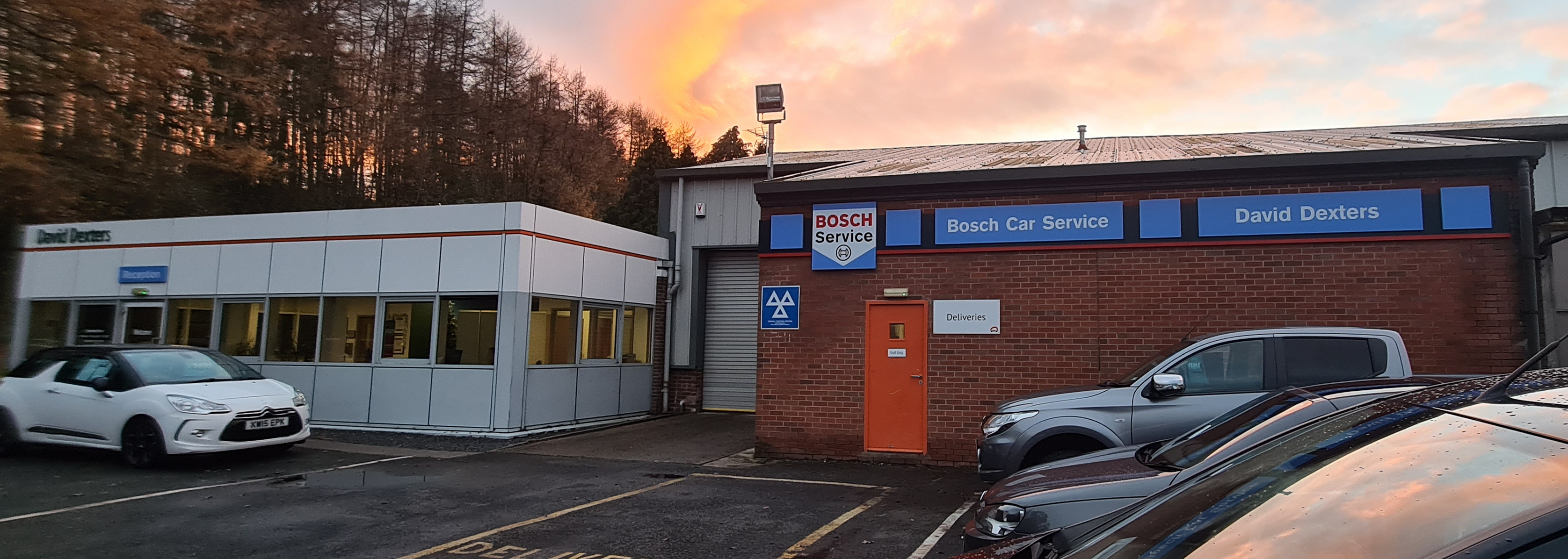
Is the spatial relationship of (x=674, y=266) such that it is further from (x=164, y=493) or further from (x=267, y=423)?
(x=164, y=493)

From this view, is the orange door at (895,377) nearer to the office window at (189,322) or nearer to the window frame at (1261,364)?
the window frame at (1261,364)

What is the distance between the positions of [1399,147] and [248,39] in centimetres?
1179

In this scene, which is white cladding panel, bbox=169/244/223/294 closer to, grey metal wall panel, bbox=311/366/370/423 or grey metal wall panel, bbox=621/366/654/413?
grey metal wall panel, bbox=311/366/370/423

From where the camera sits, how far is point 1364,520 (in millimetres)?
1736

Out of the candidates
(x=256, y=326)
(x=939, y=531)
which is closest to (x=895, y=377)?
(x=939, y=531)

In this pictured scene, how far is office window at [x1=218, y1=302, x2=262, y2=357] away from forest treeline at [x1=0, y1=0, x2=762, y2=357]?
6.82 ft

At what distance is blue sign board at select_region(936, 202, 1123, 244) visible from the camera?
34.5ft

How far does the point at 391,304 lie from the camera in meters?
14.7

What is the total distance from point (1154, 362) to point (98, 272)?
63.6 feet

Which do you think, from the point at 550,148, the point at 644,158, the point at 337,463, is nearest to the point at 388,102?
the point at 550,148

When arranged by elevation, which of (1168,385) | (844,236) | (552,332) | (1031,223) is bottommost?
(1168,385)

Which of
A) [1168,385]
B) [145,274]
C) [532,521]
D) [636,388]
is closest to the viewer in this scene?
[1168,385]

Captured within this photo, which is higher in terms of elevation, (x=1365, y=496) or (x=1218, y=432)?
(x=1365, y=496)

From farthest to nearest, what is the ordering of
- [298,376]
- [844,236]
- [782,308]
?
[298,376]
[782,308]
[844,236]
